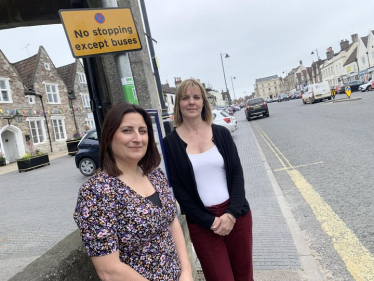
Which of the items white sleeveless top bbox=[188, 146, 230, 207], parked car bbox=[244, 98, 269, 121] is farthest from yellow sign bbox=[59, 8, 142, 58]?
parked car bbox=[244, 98, 269, 121]

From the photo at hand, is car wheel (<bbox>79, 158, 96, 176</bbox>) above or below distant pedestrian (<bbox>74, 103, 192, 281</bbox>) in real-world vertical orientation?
below

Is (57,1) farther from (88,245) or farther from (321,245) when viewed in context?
(321,245)

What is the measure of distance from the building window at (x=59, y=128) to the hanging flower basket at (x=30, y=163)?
9.39 m

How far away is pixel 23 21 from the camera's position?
3.18 m

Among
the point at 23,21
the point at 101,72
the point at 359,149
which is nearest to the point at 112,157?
the point at 101,72

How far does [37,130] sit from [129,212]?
23564 millimetres

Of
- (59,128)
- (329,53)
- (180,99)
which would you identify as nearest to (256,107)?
(59,128)

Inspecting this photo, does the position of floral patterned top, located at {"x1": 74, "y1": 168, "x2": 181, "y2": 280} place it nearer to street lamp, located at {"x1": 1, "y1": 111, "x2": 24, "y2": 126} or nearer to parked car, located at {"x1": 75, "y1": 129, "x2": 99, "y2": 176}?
parked car, located at {"x1": 75, "y1": 129, "x2": 99, "y2": 176}

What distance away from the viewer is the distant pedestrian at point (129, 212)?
1270 millimetres

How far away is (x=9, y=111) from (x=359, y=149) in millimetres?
20936

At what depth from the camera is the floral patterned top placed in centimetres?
126

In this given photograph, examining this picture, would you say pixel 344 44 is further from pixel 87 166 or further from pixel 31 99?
pixel 87 166

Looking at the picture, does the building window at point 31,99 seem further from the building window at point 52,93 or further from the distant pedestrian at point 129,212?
the distant pedestrian at point 129,212

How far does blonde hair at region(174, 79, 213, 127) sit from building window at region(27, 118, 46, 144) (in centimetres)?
2231
